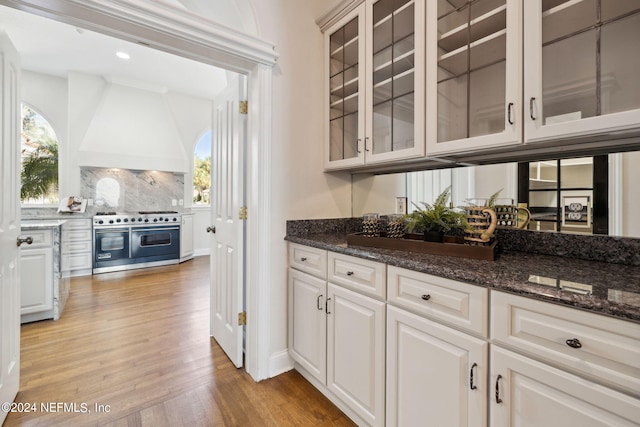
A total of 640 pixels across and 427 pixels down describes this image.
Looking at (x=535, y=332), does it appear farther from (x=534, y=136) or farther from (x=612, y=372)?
(x=534, y=136)

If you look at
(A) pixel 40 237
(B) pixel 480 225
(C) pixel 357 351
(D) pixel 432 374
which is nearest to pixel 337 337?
(C) pixel 357 351

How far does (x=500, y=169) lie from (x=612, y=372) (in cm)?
106

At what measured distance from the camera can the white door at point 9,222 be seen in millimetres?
1454

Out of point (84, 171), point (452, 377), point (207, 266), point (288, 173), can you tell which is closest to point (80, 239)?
point (84, 171)

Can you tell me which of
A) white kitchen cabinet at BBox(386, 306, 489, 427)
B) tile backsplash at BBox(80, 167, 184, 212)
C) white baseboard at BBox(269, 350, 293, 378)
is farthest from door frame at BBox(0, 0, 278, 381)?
tile backsplash at BBox(80, 167, 184, 212)

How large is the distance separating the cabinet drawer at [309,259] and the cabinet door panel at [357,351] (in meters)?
0.13

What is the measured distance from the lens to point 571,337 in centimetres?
77

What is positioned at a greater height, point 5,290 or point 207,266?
point 5,290

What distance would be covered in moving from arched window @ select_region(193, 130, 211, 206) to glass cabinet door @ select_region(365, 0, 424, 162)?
17.4 feet

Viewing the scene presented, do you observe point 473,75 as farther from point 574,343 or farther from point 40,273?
point 40,273

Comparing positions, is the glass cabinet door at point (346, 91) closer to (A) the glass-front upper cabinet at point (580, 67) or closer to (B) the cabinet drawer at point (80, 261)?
(A) the glass-front upper cabinet at point (580, 67)

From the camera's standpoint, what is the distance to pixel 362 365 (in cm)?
140

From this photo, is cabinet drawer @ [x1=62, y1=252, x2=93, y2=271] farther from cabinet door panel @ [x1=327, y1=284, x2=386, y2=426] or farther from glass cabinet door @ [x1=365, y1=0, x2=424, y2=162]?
glass cabinet door @ [x1=365, y1=0, x2=424, y2=162]

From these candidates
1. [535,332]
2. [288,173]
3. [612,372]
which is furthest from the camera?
[288,173]
